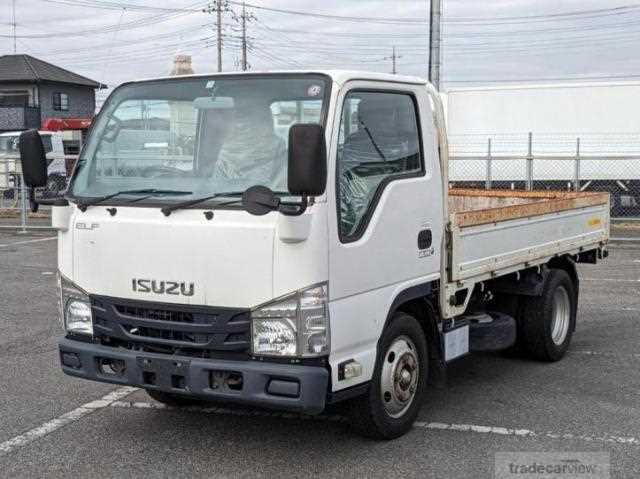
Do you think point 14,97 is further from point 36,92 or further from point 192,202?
point 192,202

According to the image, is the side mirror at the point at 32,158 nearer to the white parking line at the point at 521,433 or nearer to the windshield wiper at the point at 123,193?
the windshield wiper at the point at 123,193

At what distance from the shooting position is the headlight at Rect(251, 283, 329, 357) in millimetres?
4336

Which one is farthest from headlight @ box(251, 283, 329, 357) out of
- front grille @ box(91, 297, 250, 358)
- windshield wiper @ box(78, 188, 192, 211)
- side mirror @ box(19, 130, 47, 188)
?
side mirror @ box(19, 130, 47, 188)

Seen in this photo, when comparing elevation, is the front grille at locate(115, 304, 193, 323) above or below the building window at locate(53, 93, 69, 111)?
below

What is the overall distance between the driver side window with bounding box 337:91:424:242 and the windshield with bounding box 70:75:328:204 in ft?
0.97

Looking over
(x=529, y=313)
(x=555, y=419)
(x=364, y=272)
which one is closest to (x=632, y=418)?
(x=555, y=419)

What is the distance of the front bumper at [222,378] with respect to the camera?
14.1ft

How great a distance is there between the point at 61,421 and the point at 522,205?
3.71 m

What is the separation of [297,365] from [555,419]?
7.10 ft

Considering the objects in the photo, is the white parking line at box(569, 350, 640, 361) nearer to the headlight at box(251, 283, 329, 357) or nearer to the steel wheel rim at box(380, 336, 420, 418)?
the steel wheel rim at box(380, 336, 420, 418)

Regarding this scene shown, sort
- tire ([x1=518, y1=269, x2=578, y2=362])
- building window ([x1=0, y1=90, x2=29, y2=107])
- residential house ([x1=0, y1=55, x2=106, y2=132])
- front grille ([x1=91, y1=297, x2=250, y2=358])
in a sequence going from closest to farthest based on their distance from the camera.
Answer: front grille ([x1=91, y1=297, x2=250, y2=358])
tire ([x1=518, y1=269, x2=578, y2=362])
residential house ([x1=0, y1=55, x2=106, y2=132])
building window ([x1=0, y1=90, x2=29, y2=107])

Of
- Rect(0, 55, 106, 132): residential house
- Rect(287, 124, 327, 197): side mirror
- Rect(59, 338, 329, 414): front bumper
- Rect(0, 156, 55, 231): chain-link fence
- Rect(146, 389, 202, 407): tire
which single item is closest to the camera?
Rect(287, 124, 327, 197): side mirror

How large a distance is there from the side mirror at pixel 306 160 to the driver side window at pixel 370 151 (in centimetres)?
46

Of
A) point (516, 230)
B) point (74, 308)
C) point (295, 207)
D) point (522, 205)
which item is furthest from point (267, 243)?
point (522, 205)
